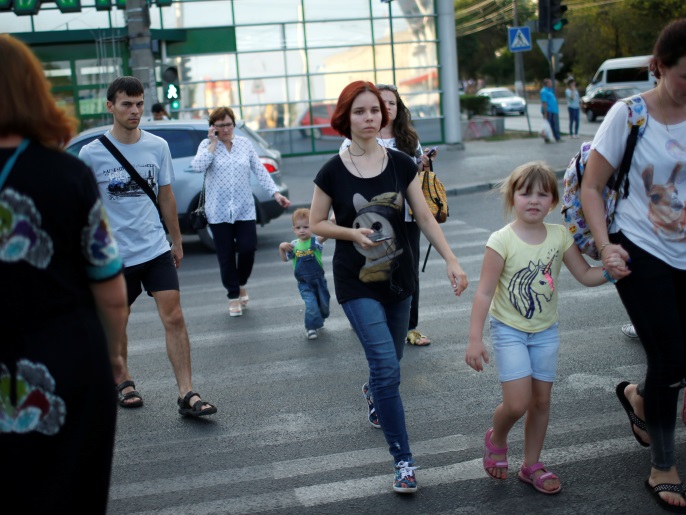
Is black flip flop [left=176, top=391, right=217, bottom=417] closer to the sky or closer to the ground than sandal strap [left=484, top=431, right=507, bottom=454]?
closer to the ground

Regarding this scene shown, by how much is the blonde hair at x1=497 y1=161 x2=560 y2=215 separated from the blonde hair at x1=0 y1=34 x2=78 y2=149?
215cm

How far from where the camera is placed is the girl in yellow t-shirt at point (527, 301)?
3904 mm

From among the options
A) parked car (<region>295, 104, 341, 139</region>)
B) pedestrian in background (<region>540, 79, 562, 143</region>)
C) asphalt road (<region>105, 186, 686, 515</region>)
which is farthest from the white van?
asphalt road (<region>105, 186, 686, 515</region>)

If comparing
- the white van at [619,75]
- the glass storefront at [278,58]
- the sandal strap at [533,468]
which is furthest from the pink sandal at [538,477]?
the white van at [619,75]

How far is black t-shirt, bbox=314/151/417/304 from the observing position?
13.8 ft

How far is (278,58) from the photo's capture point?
24703 mm

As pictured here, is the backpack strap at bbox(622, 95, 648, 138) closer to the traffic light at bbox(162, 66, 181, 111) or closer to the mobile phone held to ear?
the mobile phone held to ear

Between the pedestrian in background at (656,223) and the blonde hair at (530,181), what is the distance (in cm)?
22

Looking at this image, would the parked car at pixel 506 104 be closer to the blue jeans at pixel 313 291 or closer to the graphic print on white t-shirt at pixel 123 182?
the blue jeans at pixel 313 291

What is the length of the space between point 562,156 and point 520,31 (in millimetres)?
4510

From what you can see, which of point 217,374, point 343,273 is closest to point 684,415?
point 343,273

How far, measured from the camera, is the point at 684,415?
4.85 m

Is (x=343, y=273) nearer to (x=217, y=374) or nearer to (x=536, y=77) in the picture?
(x=217, y=374)

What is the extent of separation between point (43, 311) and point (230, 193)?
5.60 meters
